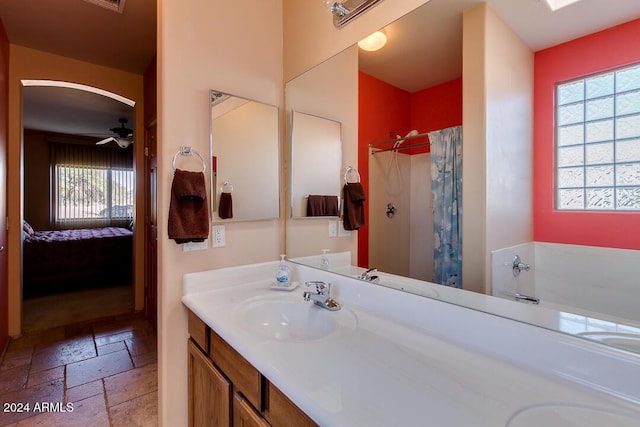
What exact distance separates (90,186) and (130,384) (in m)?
6.21

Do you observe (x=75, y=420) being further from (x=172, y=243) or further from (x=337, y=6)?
(x=337, y=6)

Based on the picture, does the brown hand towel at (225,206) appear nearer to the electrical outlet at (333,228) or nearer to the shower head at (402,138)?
the electrical outlet at (333,228)

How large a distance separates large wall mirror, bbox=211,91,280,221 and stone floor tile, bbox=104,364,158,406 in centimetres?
142

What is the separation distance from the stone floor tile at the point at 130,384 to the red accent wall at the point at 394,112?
1784mm

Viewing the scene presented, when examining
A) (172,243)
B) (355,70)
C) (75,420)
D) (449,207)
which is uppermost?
(355,70)

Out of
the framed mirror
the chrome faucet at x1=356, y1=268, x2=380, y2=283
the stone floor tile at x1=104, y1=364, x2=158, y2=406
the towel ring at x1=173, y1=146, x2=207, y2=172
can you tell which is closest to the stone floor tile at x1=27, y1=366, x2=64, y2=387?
the stone floor tile at x1=104, y1=364, x2=158, y2=406

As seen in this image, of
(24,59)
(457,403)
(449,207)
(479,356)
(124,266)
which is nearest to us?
(457,403)

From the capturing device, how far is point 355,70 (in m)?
1.47

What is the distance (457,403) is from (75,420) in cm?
218

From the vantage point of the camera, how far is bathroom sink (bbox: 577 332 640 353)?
2.35ft

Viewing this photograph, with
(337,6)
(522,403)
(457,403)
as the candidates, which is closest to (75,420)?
(457,403)

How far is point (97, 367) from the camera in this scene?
2285 millimetres

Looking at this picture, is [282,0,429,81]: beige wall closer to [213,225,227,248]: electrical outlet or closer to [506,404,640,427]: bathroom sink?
[213,225,227,248]: electrical outlet

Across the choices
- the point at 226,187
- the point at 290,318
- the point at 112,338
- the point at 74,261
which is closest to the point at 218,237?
the point at 226,187
